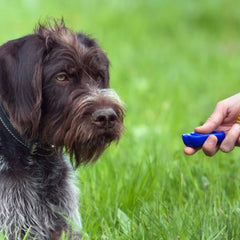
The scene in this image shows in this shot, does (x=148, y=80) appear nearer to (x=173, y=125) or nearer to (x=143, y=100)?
(x=143, y=100)

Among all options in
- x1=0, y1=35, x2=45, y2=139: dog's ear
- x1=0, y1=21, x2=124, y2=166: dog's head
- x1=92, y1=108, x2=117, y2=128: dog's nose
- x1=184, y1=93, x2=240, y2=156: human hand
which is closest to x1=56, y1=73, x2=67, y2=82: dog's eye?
x1=0, y1=21, x2=124, y2=166: dog's head

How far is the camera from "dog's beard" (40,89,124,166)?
12.4 ft

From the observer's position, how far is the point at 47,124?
154 inches

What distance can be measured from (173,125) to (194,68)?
3.38m

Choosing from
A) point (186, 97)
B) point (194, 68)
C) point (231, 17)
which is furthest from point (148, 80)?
point (231, 17)

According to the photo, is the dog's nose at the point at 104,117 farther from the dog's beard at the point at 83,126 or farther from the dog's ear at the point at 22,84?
the dog's ear at the point at 22,84

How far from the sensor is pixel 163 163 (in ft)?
17.0

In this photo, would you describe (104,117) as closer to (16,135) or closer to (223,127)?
(16,135)

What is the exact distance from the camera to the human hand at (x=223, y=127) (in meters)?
3.76

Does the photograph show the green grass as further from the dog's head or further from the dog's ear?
the dog's ear

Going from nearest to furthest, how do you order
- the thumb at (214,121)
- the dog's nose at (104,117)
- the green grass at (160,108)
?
the dog's nose at (104,117)
the thumb at (214,121)
the green grass at (160,108)

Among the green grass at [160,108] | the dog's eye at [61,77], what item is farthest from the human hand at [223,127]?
the dog's eye at [61,77]

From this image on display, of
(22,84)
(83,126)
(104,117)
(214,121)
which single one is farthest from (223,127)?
(22,84)

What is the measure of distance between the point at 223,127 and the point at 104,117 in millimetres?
852
